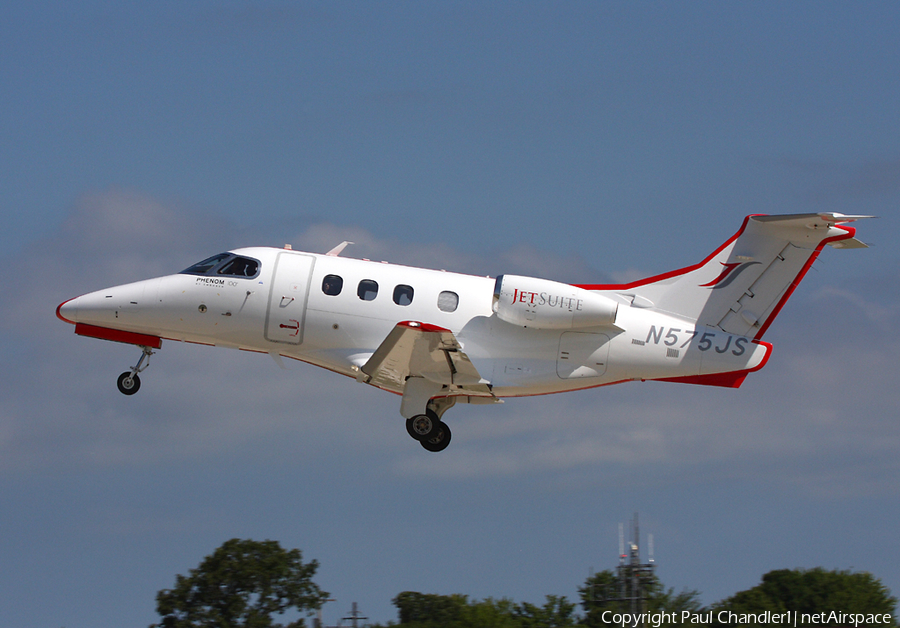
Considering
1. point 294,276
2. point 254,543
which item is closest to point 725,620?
point 254,543

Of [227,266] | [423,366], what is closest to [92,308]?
[227,266]

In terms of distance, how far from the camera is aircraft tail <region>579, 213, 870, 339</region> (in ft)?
77.5

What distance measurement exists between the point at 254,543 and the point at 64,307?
21.8 m

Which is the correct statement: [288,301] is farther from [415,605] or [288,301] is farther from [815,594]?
[815,594]

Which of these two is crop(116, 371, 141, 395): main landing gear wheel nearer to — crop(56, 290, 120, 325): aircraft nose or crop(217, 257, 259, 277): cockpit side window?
crop(56, 290, 120, 325): aircraft nose

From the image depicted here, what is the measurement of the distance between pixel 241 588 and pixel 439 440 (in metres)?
21.1

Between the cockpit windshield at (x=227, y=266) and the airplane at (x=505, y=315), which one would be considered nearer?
the airplane at (x=505, y=315)

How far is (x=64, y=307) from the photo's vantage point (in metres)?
24.9

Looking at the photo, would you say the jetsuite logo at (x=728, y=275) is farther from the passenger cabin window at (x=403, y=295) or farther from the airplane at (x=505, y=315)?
the passenger cabin window at (x=403, y=295)

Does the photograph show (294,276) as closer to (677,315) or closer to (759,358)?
(677,315)

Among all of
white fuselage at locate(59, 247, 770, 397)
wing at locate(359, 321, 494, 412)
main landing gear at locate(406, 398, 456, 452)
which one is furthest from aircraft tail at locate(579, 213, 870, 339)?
main landing gear at locate(406, 398, 456, 452)

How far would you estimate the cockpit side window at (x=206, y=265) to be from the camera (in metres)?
24.5

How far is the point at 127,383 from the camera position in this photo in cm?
2520

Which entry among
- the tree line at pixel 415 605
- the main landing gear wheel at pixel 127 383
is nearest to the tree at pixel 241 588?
the tree line at pixel 415 605
